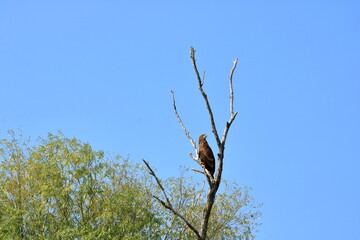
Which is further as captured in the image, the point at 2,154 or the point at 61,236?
the point at 2,154

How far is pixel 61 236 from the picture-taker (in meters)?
17.3

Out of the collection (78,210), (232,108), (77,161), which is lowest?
(232,108)

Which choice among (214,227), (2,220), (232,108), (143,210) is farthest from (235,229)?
(232,108)

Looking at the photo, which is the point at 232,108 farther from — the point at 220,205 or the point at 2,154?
the point at 2,154

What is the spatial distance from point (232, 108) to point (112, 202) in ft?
35.7

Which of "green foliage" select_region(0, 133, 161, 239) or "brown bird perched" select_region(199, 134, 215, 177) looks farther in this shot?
"green foliage" select_region(0, 133, 161, 239)

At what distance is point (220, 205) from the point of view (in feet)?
67.4

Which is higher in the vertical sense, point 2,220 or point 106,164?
point 106,164

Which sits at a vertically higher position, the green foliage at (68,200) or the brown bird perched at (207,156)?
the green foliage at (68,200)

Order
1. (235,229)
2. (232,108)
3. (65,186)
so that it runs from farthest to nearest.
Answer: (235,229), (65,186), (232,108)

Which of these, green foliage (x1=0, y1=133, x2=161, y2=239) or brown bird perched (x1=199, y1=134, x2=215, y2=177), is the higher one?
green foliage (x1=0, y1=133, x2=161, y2=239)

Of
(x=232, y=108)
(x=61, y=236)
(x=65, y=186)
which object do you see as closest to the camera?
(x=232, y=108)

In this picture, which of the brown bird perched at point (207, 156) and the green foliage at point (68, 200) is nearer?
the brown bird perched at point (207, 156)

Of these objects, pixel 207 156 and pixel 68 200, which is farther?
pixel 68 200
